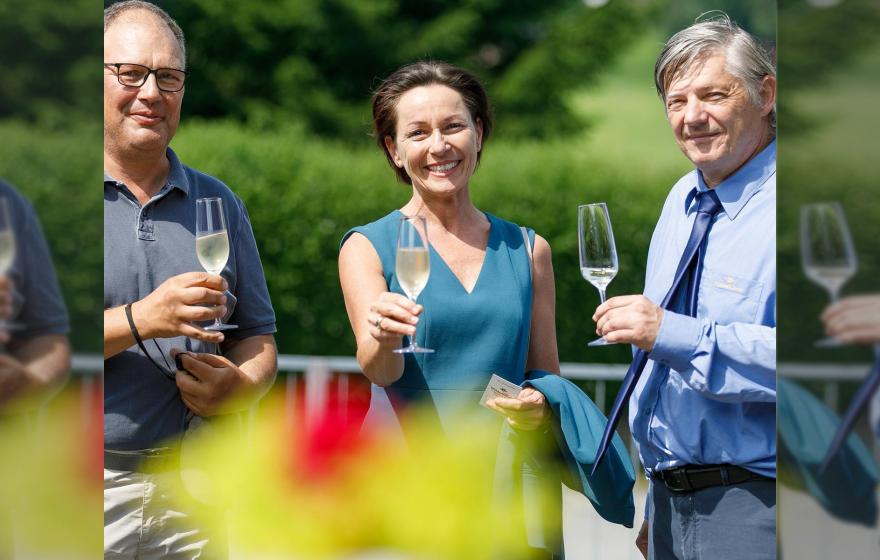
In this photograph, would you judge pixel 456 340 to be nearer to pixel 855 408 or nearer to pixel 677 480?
pixel 677 480

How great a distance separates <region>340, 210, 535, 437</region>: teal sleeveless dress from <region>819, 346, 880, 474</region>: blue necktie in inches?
50.2

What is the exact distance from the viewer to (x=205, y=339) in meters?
2.57

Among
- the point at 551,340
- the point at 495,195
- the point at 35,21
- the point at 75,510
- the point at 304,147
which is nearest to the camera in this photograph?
the point at 35,21

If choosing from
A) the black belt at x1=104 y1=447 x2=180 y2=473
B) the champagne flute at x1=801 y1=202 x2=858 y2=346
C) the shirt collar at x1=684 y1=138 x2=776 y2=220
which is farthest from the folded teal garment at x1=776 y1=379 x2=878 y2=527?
the black belt at x1=104 y1=447 x2=180 y2=473

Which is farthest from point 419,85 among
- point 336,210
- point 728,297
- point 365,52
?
point 365,52

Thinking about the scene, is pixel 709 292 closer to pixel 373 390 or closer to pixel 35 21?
pixel 373 390

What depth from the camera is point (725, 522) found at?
2.57 m

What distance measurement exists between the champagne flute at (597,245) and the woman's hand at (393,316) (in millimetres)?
552

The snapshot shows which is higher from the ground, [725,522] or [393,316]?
[393,316]

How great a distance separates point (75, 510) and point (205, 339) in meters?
0.97

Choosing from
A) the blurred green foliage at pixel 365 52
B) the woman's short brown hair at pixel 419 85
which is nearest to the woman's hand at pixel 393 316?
the woman's short brown hair at pixel 419 85

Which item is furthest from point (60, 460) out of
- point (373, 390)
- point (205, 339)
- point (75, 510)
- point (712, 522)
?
point (712, 522)

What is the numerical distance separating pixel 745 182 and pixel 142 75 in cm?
154

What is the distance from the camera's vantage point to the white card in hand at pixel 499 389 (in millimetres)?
2816
